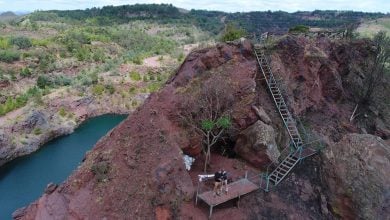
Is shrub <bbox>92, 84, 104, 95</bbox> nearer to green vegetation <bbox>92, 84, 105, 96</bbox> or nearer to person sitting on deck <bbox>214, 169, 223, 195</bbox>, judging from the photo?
green vegetation <bbox>92, 84, 105, 96</bbox>

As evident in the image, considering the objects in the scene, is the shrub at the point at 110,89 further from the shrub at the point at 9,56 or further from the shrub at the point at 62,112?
the shrub at the point at 9,56

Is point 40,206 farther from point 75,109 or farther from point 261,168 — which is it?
point 75,109

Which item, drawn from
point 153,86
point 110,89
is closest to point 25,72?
point 110,89

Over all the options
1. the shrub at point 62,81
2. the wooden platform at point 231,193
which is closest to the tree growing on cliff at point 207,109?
the wooden platform at point 231,193

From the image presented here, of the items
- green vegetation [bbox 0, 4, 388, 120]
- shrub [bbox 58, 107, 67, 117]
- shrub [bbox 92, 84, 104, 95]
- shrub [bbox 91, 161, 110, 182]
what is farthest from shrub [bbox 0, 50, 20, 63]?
shrub [bbox 91, 161, 110, 182]

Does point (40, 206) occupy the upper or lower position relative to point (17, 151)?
upper

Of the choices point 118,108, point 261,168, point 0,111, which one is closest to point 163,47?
point 118,108

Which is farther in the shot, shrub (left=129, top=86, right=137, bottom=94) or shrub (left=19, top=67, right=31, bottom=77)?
shrub (left=19, top=67, right=31, bottom=77)
